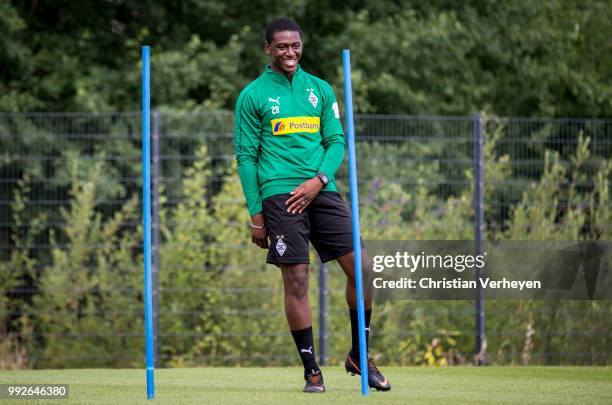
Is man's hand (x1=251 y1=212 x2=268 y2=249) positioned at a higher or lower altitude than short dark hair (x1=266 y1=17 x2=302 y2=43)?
lower

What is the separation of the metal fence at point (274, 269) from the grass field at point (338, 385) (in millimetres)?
1625

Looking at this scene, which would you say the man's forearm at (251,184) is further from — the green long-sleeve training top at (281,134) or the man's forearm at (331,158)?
the man's forearm at (331,158)

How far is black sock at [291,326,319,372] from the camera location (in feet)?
20.6

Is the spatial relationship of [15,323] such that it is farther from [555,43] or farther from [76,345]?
[555,43]

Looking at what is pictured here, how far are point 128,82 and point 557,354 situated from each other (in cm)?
767

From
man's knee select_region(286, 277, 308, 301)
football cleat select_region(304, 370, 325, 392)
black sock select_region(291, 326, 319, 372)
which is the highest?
man's knee select_region(286, 277, 308, 301)

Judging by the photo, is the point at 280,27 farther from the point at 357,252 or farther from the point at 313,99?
the point at 357,252

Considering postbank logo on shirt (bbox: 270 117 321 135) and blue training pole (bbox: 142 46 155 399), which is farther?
postbank logo on shirt (bbox: 270 117 321 135)

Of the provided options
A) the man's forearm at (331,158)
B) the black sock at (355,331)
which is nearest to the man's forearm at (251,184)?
the man's forearm at (331,158)

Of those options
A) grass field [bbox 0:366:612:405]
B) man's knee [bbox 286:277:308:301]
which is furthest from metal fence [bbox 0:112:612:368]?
man's knee [bbox 286:277:308:301]

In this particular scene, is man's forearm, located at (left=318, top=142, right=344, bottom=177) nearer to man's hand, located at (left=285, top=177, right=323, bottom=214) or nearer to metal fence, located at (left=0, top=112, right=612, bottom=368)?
man's hand, located at (left=285, top=177, right=323, bottom=214)

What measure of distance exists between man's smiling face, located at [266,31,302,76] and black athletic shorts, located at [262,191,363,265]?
66cm

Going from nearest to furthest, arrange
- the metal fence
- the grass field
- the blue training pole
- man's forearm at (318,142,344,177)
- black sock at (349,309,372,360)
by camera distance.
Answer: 1. the blue training pole
2. the grass field
3. man's forearm at (318,142,344,177)
4. black sock at (349,309,372,360)
5. the metal fence

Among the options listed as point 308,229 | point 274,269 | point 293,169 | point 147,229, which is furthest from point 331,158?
point 274,269
